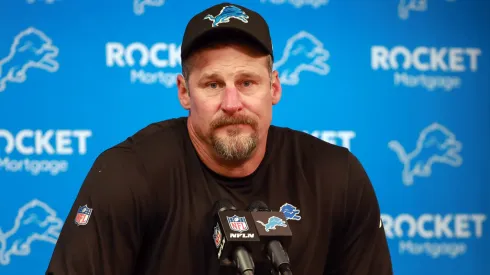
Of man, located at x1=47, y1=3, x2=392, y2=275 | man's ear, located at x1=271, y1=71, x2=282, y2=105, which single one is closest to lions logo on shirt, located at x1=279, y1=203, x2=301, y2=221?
man, located at x1=47, y1=3, x2=392, y2=275

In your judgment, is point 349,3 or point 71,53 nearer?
point 71,53

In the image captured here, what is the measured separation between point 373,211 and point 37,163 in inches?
63.8

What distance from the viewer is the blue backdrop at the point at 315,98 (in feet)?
9.58

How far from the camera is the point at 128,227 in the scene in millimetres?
1639

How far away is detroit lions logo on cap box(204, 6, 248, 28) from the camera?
1.73m

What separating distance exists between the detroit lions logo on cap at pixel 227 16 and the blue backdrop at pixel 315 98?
1238 millimetres

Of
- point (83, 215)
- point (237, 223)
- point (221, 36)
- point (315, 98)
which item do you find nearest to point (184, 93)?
point (221, 36)

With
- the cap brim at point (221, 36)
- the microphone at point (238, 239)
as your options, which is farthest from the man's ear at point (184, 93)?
the microphone at point (238, 239)

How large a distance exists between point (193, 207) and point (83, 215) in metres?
0.27

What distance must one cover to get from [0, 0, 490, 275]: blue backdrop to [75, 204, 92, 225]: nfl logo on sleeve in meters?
1.35

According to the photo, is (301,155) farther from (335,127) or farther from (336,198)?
(335,127)

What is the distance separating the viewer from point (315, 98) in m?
3.12

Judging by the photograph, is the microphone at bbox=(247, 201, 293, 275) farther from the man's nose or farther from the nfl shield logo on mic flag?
the man's nose

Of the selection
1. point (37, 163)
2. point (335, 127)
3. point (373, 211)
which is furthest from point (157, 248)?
point (335, 127)
